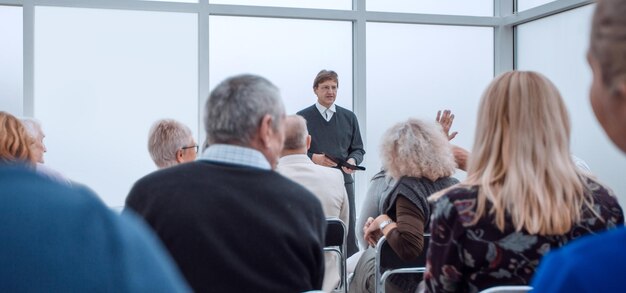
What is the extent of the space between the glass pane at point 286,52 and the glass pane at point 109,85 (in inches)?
10.6

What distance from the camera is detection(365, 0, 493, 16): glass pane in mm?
7055

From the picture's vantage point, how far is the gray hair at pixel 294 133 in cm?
338

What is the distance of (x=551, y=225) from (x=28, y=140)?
6.80 feet

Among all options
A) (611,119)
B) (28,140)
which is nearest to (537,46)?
(28,140)

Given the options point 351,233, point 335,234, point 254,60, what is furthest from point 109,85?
point 335,234

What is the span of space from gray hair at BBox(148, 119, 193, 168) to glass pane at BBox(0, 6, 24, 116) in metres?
3.21

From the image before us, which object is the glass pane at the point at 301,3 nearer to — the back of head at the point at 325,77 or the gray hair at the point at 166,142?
the back of head at the point at 325,77

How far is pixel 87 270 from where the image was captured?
0.60 meters

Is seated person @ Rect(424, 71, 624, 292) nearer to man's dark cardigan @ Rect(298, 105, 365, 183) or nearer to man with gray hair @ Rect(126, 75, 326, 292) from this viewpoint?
man with gray hair @ Rect(126, 75, 326, 292)

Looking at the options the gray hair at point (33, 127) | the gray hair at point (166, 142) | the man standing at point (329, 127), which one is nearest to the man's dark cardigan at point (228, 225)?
the gray hair at point (166, 142)

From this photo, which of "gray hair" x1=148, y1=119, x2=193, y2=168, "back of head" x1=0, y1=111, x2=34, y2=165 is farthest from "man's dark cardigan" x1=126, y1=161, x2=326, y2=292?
"gray hair" x1=148, y1=119, x2=193, y2=168

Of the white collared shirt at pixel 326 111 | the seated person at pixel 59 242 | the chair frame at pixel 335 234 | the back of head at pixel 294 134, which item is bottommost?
the chair frame at pixel 335 234

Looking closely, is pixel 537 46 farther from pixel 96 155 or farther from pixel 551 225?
pixel 551 225

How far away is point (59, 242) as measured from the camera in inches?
23.4
